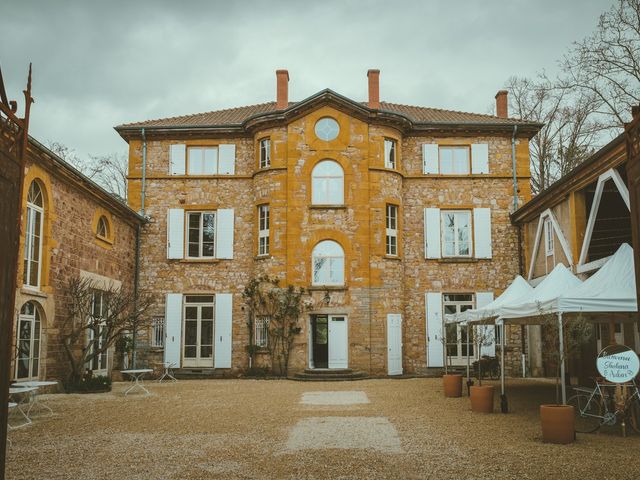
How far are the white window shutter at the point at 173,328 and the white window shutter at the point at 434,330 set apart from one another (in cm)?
742

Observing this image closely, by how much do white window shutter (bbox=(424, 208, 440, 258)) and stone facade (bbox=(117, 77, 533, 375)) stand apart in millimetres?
201

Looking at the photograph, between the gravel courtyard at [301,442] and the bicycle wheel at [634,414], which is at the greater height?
the bicycle wheel at [634,414]

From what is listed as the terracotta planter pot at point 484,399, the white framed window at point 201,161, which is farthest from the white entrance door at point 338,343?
the terracotta planter pot at point 484,399

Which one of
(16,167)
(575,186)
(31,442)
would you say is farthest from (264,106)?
(16,167)

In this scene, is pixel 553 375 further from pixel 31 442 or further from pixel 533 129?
pixel 31 442

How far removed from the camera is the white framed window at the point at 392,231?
2005 centimetres

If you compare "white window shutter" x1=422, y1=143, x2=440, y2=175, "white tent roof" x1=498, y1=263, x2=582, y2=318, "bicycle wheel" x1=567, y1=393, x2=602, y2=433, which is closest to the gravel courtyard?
"bicycle wheel" x1=567, y1=393, x2=602, y2=433

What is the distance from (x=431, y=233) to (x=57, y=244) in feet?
35.6

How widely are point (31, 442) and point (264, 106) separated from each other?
1703 centimetres

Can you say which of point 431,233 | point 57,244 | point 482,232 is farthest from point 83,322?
point 482,232

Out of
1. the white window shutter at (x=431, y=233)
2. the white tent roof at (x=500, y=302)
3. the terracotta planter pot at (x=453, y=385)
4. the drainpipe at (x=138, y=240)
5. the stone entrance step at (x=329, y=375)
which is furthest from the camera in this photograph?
the white window shutter at (x=431, y=233)

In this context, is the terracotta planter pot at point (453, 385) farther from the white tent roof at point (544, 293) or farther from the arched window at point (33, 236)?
the arched window at point (33, 236)

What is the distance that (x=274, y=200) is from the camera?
19953 millimetres

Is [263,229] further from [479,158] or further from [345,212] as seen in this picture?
[479,158]
